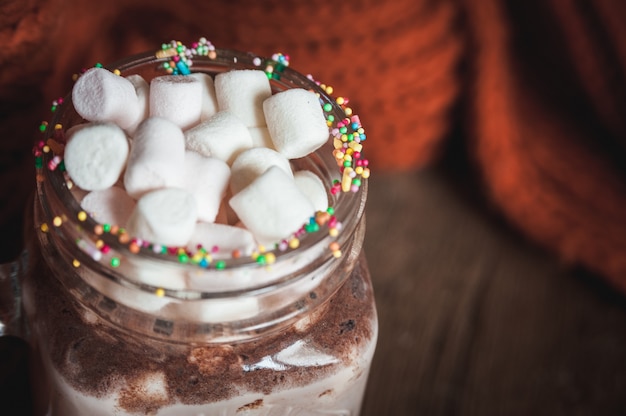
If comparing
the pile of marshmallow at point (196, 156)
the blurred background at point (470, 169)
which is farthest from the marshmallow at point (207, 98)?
the blurred background at point (470, 169)

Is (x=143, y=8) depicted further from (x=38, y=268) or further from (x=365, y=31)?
(x=38, y=268)

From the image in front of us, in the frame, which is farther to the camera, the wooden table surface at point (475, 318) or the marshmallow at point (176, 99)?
the wooden table surface at point (475, 318)

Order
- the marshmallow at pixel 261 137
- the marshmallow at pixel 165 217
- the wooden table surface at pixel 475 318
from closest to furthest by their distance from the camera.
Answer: the marshmallow at pixel 165 217 → the marshmallow at pixel 261 137 → the wooden table surface at pixel 475 318

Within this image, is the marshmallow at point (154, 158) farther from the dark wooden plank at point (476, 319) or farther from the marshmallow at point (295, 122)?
the dark wooden plank at point (476, 319)

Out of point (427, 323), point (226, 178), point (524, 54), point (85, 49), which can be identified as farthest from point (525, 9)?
point (226, 178)

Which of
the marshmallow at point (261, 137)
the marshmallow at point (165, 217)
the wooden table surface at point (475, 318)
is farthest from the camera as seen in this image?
the wooden table surface at point (475, 318)
